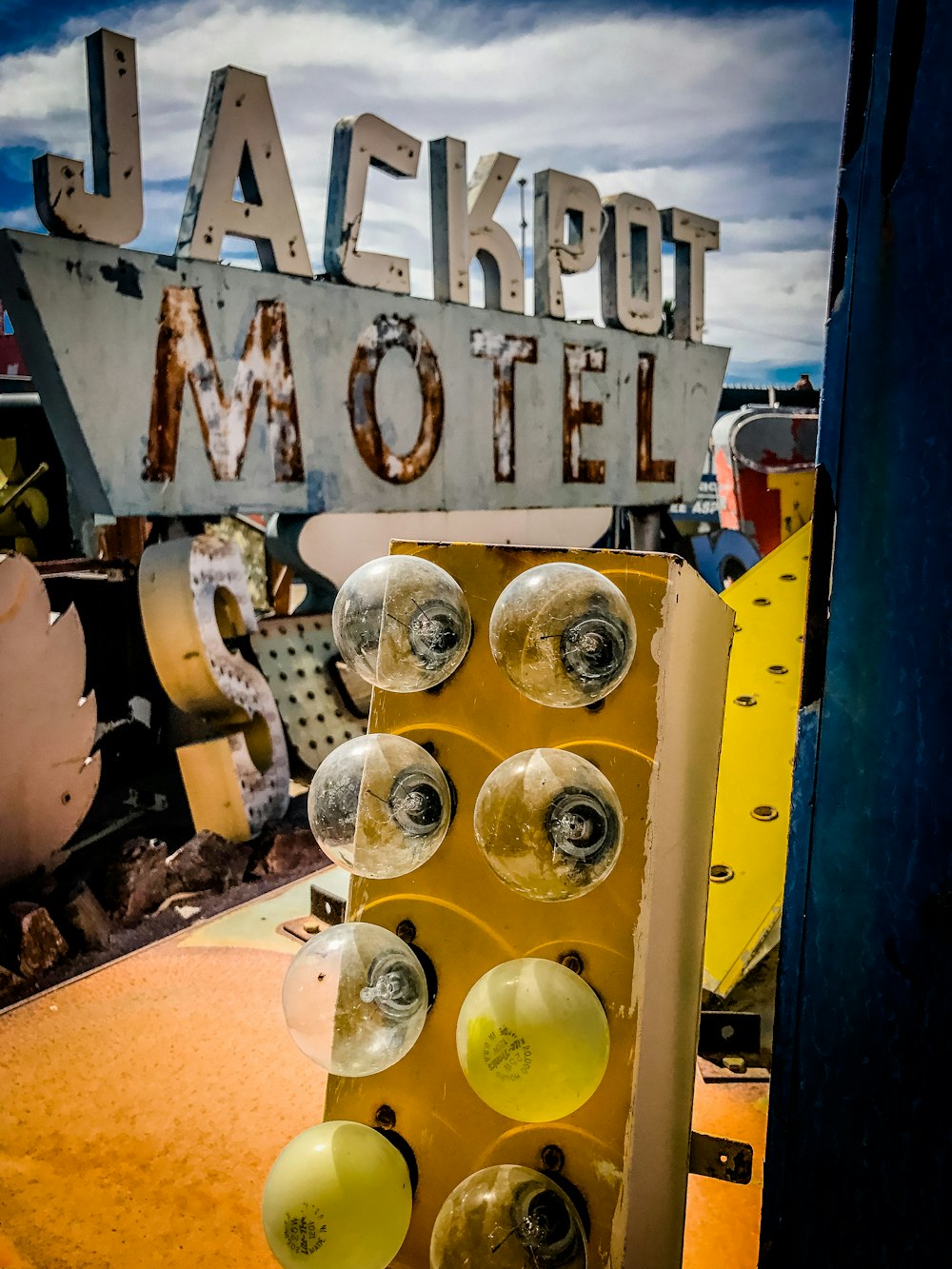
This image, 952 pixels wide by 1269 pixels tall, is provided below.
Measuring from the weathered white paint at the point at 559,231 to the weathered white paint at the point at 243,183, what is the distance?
2198mm

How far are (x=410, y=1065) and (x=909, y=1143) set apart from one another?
2.83ft

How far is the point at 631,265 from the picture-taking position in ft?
24.2

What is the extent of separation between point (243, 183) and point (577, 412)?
297 centimetres

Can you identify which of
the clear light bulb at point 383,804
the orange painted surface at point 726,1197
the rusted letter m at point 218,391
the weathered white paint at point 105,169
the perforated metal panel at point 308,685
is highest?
the weathered white paint at point 105,169

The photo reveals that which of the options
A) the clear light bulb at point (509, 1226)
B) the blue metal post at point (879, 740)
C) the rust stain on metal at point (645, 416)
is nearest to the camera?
the blue metal post at point (879, 740)

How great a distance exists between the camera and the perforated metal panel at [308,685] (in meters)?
5.16

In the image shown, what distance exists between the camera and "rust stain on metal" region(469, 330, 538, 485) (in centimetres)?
630

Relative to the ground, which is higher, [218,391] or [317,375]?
[317,375]

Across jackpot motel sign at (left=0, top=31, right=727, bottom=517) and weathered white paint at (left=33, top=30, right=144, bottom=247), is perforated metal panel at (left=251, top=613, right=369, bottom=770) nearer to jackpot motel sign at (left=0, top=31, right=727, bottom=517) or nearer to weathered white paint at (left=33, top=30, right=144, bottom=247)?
jackpot motel sign at (left=0, top=31, right=727, bottom=517)

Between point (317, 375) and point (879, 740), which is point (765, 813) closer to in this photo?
point (879, 740)

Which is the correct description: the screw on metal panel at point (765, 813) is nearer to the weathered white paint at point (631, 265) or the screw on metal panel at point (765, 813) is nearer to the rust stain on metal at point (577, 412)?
the rust stain on metal at point (577, 412)

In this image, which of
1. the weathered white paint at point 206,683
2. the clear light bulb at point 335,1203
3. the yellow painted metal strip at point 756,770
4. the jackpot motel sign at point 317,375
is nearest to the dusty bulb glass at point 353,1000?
the clear light bulb at point 335,1203

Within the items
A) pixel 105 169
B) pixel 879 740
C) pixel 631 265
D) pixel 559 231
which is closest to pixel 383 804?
pixel 879 740

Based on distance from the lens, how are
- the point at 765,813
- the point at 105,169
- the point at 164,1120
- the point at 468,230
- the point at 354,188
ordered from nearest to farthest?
A: the point at 164,1120 → the point at 765,813 → the point at 105,169 → the point at 354,188 → the point at 468,230
